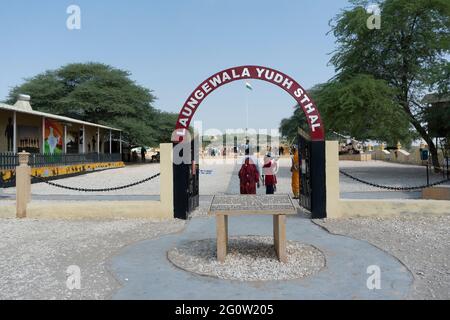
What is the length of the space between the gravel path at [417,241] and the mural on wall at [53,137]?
20276 mm

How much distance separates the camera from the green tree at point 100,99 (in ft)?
129

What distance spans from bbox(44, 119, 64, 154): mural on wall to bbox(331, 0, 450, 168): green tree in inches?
697

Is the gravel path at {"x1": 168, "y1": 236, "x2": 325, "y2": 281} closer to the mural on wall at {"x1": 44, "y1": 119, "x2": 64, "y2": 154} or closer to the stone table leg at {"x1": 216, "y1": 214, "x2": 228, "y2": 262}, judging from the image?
the stone table leg at {"x1": 216, "y1": 214, "x2": 228, "y2": 262}

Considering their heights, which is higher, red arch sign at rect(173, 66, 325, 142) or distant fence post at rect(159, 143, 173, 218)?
red arch sign at rect(173, 66, 325, 142)

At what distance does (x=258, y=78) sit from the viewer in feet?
30.5

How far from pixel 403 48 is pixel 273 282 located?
69.9 ft

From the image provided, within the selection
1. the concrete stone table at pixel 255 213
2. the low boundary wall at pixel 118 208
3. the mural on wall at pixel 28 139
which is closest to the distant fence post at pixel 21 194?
the low boundary wall at pixel 118 208

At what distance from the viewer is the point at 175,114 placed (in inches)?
1903

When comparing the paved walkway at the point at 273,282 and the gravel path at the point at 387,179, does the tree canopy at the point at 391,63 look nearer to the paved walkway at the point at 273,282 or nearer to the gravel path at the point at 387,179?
the gravel path at the point at 387,179

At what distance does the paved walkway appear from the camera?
4492 millimetres

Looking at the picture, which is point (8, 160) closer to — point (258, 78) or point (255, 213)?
point (258, 78)

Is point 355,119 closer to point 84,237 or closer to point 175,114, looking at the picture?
point 84,237

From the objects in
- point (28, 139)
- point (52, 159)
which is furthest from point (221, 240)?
point (28, 139)

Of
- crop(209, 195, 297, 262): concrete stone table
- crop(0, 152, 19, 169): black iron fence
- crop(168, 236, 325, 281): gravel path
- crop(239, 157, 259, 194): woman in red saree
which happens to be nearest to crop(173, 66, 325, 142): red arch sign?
crop(239, 157, 259, 194): woman in red saree
